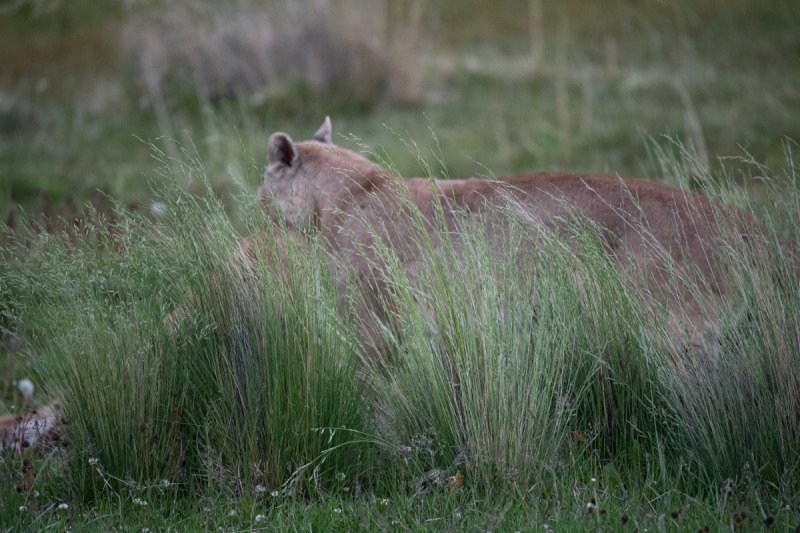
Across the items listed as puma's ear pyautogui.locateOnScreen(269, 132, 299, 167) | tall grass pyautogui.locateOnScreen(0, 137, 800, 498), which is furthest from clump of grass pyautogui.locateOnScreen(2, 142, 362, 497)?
puma's ear pyautogui.locateOnScreen(269, 132, 299, 167)

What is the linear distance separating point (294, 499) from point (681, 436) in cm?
156

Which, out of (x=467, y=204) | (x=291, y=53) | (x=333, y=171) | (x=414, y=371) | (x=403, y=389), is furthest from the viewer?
(x=291, y=53)

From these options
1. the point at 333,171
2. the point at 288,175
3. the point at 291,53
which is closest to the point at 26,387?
the point at 288,175

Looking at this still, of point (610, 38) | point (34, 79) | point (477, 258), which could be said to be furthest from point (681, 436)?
point (34, 79)

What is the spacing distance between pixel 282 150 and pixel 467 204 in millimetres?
1271

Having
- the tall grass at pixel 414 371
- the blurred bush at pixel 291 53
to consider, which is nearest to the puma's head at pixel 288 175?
the tall grass at pixel 414 371

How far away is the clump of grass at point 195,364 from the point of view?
4.01 meters

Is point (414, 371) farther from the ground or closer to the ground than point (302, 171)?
closer to the ground

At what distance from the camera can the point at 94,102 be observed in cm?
1502

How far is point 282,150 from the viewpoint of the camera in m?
6.13

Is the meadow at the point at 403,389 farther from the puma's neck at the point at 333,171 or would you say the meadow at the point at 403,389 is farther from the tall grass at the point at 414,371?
the puma's neck at the point at 333,171

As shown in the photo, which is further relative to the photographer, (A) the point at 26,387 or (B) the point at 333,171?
(B) the point at 333,171

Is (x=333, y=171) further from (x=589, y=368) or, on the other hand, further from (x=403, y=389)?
(x=589, y=368)

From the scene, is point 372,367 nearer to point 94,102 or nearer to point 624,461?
point 624,461
